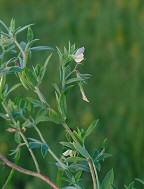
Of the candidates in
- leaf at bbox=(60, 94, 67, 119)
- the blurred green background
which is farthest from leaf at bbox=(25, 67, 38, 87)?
the blurred green background

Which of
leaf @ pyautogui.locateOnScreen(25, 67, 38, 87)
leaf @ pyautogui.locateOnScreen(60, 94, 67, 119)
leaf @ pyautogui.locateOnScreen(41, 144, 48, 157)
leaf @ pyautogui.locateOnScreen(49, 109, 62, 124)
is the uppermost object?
leaf @ pyautogui.locateOnScreen(25, 67, 38, 87)

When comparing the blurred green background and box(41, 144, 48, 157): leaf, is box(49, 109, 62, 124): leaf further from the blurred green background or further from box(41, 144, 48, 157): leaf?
the blurred green background

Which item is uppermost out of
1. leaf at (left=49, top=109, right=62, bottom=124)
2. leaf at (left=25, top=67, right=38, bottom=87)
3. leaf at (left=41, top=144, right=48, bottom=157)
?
leaf at (left=25, top=67, right=38, bottom=87)

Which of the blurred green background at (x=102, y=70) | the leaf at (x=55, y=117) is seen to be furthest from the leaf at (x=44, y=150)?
the blurred green background at (x=102, y=70)

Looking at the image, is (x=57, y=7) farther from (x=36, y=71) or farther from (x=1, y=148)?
(x=36, y=71)

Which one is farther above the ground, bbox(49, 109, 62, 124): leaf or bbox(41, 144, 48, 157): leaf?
bbox(49, 109, 62, 124): leaf

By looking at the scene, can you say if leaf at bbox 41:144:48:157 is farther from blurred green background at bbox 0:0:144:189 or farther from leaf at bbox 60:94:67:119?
blurred green background at bbox 0:0:144:189

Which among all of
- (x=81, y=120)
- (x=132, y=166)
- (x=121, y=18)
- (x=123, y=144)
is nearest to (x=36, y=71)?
(x=132, y=166)

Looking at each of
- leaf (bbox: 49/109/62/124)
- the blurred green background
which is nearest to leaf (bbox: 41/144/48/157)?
leaf (bbox: 49/109/62/124)

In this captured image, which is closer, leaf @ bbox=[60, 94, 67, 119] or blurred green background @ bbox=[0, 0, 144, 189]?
leaf @ bbox=[60, 94, 67, 119]
